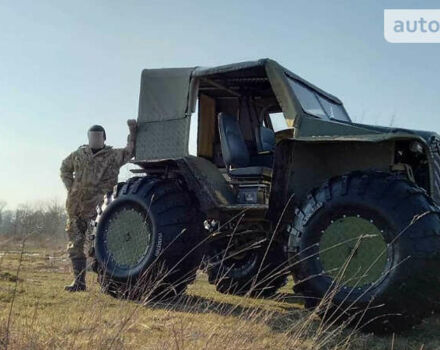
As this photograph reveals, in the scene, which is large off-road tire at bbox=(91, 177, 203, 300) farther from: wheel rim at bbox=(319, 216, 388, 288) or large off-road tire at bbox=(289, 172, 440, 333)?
wheel rim at bbox=(319, 216, 388, 288)

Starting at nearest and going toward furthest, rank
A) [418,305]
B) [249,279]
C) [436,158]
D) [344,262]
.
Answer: [418,305]
[344,262]
[436,158]
[249,279]

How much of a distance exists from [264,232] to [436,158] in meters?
1.61

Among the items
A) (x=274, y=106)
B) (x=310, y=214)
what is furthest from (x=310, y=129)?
(x=274, y=106)

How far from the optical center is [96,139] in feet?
20.5

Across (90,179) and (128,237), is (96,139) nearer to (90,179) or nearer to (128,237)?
(90,179)

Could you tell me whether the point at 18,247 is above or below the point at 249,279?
above

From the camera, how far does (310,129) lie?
440 centimetres

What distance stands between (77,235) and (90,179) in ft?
2.11

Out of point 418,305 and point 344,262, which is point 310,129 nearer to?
point 344,262

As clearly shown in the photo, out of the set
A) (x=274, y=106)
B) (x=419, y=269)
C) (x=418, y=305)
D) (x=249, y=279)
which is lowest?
(x=249, y=279)

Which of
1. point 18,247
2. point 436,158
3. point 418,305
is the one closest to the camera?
point 18,247

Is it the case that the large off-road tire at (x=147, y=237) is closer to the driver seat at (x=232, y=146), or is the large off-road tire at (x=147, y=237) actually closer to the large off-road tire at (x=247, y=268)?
the driver seat at (x=232, y=146)

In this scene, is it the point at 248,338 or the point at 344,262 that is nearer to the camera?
the point at 248,338

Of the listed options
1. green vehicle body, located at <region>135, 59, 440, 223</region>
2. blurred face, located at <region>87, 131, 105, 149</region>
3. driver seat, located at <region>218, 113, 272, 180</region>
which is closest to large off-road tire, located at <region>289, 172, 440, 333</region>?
green vehicle body, located at <region>135, 59, 440, 223</region>
